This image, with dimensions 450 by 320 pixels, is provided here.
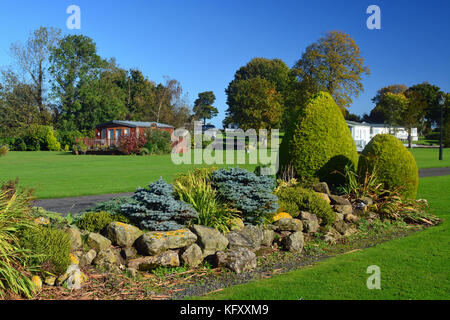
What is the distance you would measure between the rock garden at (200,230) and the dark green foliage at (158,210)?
0.06ft

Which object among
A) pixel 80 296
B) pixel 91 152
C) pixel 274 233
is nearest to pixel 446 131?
pixel 91 152

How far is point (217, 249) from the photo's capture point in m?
5.93

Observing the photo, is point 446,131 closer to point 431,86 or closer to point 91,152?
point 431,86

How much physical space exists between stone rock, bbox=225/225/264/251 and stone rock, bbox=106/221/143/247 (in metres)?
1.56

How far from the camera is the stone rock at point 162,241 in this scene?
555 centimetres

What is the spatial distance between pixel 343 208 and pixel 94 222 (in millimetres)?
5448

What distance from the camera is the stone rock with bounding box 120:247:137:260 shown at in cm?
558

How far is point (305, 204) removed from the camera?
26.1 ft

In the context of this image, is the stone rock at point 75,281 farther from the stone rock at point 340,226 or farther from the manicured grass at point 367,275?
the stone rock at point 340,226

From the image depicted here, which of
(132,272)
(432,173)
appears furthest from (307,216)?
(432,173)

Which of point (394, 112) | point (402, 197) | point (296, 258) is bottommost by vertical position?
point (296, 258)

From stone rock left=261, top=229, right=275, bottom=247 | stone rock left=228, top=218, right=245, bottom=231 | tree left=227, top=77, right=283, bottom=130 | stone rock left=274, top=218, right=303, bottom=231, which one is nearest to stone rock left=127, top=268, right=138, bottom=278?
stone rock left=228, top=218, right=245, bottom=231

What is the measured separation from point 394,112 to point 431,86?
3010 cm

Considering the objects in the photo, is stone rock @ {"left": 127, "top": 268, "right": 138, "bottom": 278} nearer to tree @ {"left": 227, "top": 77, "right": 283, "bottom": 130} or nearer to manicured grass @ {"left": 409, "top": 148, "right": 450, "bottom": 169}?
manicured grass @ {"left": 409, "top": 148, "right": 450, "bottom": 169}
